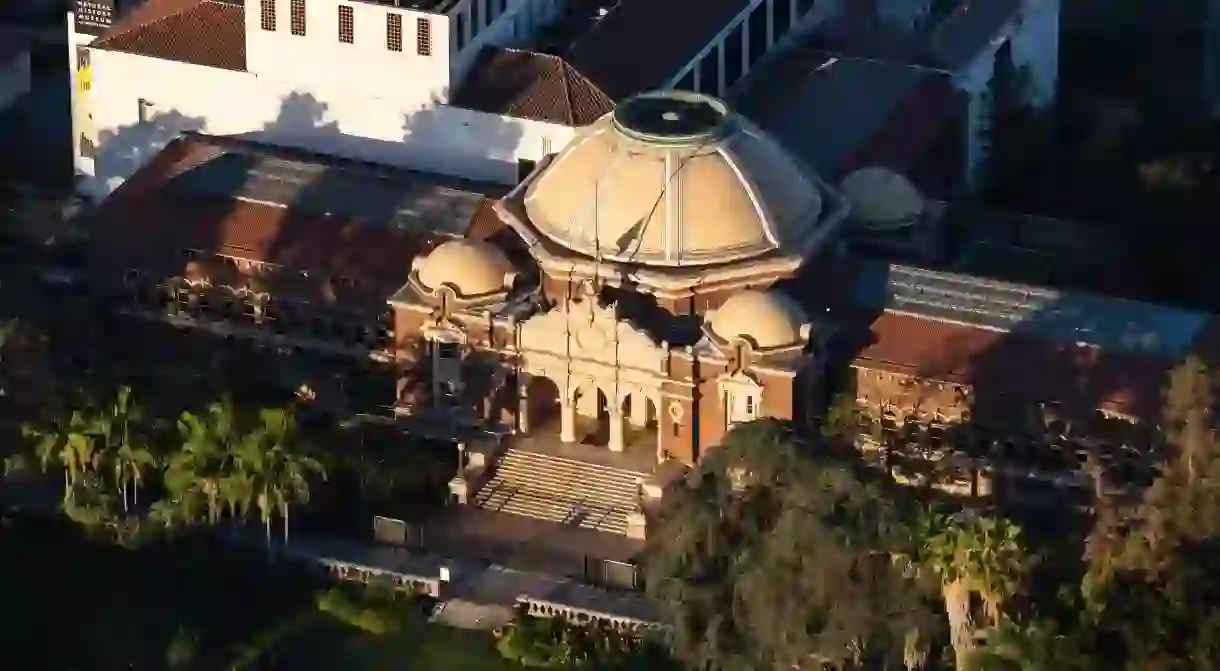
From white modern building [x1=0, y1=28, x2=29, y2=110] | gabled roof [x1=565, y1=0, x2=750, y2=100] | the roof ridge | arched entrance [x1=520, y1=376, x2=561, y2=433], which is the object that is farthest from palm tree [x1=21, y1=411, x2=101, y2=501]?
white modern building [x1=0, y1=28, x2=29, y2=110]

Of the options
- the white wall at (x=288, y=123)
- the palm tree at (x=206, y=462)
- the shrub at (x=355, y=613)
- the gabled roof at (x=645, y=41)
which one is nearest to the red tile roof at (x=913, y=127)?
the gabled roof at (x=645, y=41)

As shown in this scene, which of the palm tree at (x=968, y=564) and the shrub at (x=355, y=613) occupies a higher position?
the palm tree at (x=968, y=564)

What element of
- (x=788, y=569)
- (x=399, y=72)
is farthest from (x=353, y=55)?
(x=788, y=569)

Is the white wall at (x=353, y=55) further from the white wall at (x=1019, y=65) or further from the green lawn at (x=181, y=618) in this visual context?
the green lawn at (x=181, y=618)

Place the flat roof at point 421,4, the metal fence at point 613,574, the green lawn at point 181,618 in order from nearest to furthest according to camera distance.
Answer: the green lawn at point 181,618
the metal fence at point 613,574
the flat roof at point 421,4

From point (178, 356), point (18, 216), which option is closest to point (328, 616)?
point (178, 356)

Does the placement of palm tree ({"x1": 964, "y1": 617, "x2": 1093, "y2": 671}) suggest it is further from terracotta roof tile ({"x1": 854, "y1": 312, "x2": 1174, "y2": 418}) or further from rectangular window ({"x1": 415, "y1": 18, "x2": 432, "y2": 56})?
rectangular window ({"x1": 415, "y1": 18, "x2": 432, "y2": 56})

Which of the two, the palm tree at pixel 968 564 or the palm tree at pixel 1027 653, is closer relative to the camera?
the palm tree at pixel 1027 653
